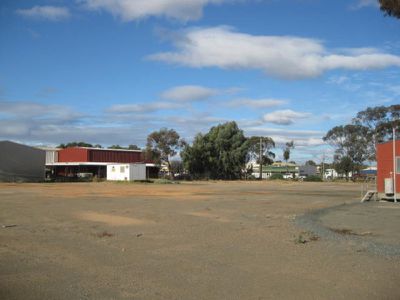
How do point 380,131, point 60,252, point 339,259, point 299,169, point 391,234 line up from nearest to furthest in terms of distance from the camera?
point 339,259, point 60,252, point 391,234, point 380,131, point 299,169

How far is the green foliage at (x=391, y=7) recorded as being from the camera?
21938 millimetres

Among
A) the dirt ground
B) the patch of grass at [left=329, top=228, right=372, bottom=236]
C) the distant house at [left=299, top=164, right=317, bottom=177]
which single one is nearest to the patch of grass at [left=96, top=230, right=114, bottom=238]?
the dirt ground

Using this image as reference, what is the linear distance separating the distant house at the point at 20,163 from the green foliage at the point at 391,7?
56693 mm

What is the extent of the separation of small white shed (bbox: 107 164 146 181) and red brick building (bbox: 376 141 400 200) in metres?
43.8

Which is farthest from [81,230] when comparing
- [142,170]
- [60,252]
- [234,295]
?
[142,170]

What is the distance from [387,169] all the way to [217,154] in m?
67.9

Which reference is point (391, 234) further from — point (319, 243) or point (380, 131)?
point (380, 131)

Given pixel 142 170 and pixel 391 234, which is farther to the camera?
pixel 142 170

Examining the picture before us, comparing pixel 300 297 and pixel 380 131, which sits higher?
pixel 380 131

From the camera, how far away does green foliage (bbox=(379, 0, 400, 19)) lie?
864 inches

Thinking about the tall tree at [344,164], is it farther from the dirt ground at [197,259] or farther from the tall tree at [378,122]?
the dirt ground at [197,259]

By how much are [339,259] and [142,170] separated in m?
63.7

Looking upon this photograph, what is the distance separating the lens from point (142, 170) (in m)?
72.9

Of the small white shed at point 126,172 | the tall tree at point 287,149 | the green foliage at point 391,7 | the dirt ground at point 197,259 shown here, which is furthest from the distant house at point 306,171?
the dirt ground at point 197,259
